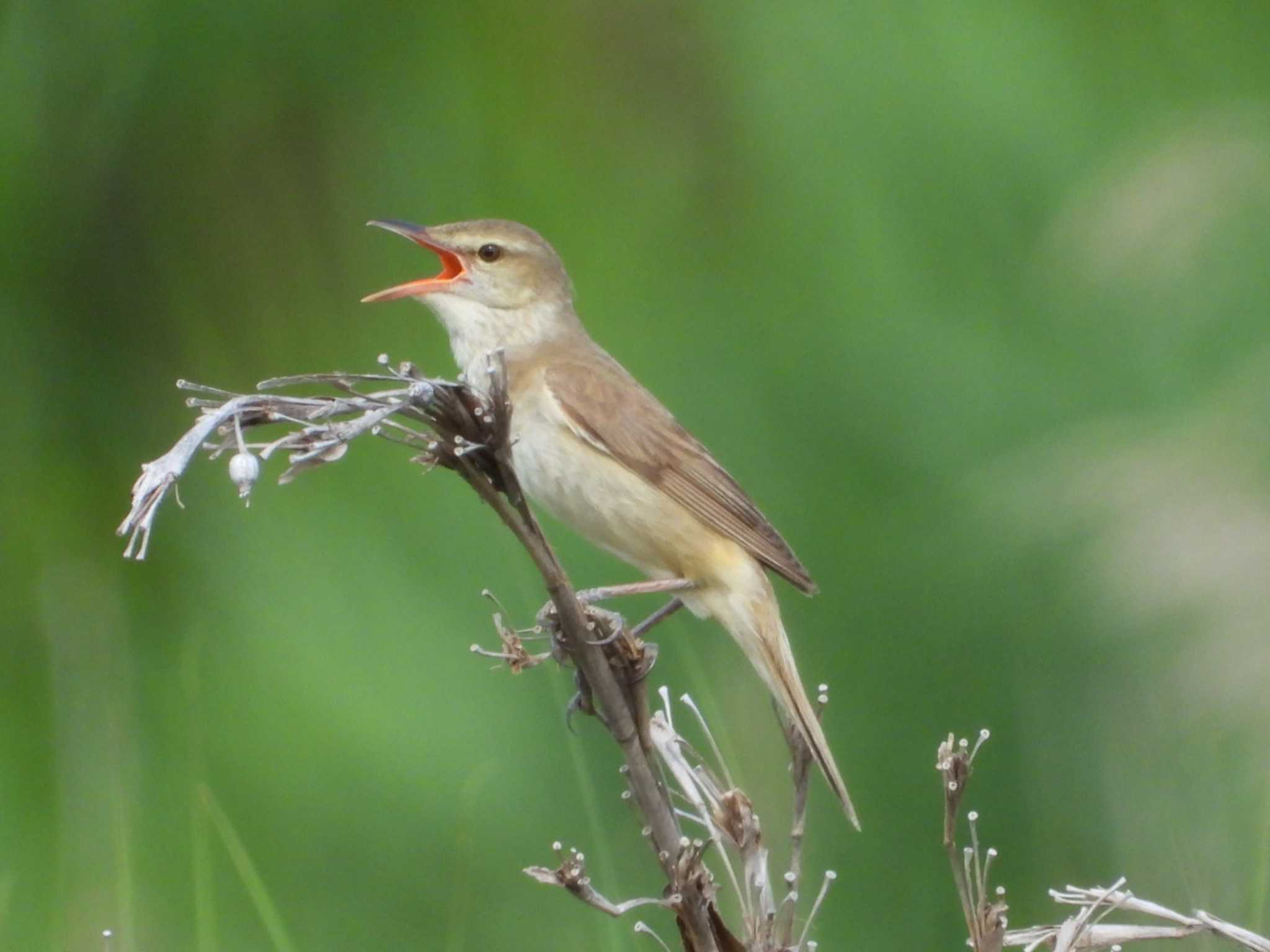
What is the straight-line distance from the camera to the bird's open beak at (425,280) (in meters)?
2.73

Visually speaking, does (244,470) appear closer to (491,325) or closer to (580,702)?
(580,702)

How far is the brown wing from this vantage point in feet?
9.07

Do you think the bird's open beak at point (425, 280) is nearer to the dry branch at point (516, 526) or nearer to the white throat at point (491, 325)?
the white throat at point (491, 325)

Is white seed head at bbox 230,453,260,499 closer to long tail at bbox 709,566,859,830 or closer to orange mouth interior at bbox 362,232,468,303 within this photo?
long tail at bbox 709,566,859,830

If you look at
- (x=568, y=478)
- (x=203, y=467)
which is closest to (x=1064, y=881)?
(x=568, y=478)

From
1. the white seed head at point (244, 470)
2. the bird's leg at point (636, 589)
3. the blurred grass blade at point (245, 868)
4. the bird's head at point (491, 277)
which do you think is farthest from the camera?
the bird's head at point (491, 277)

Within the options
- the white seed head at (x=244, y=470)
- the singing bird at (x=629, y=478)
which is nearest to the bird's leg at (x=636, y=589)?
the singing bird at (x=629, y=478)

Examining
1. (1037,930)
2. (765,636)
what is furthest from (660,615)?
(1037,930)

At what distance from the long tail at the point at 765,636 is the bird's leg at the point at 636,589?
0.19 feet

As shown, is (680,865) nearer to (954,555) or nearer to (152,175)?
(954,555)

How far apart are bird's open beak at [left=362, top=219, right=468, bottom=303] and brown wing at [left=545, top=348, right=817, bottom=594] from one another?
259 mm

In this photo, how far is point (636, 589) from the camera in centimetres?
251

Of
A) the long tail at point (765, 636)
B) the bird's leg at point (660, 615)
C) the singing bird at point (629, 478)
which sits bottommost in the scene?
the long tail at point (765, 636)

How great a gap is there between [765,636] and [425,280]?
110 centimetres
